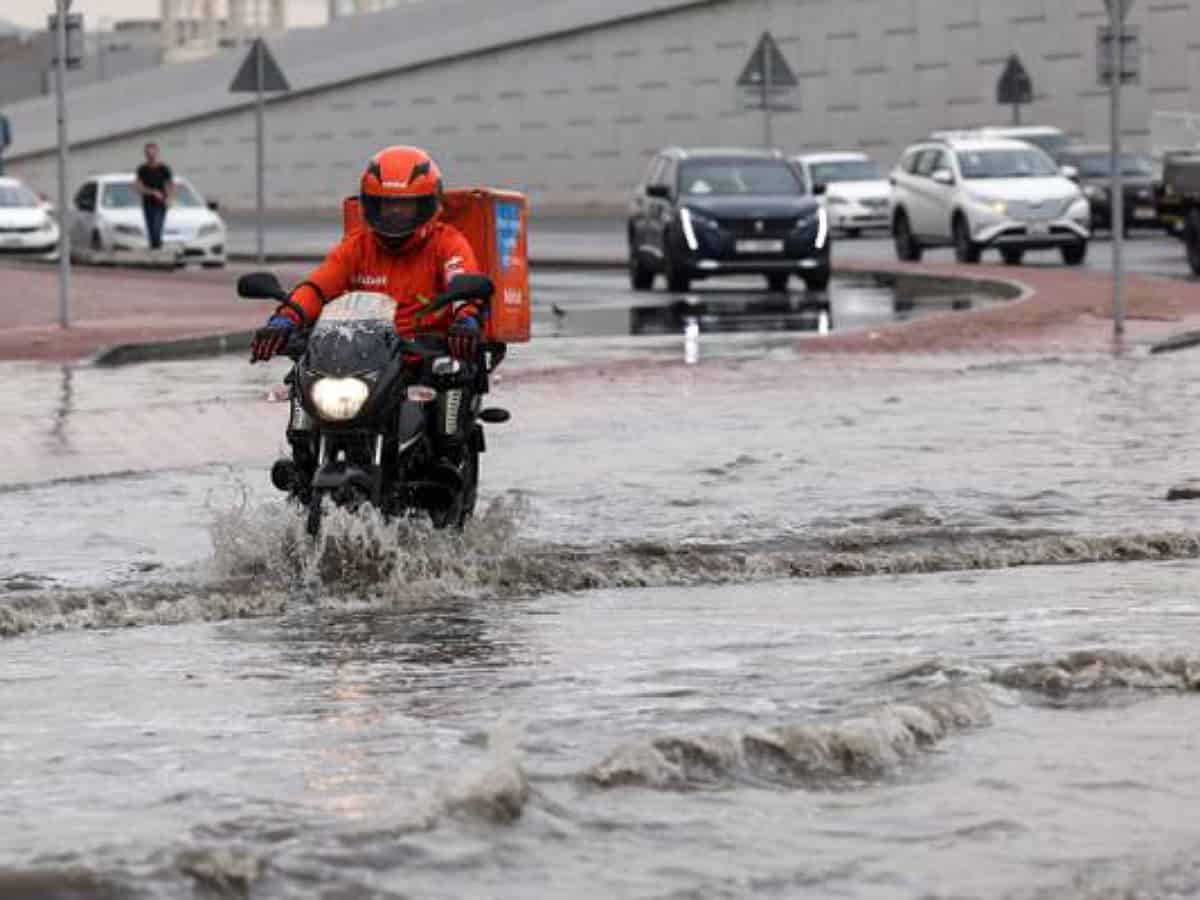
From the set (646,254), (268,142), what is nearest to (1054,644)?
(646,254)

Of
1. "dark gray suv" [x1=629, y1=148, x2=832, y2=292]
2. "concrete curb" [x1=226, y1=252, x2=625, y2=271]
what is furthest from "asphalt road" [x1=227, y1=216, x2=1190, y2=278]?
"dark gray suv" [x1=629, y1=148, x2=832, y2=292]

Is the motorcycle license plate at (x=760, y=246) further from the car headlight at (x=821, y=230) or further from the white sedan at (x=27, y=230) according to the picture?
the white sedan at (x=27, y=230)

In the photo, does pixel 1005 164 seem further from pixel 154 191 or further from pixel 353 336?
pixel 353 336

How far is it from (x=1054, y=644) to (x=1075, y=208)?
111 feet

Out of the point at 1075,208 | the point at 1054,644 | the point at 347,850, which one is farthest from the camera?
the point at 1075,208

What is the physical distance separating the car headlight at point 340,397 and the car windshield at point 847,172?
4845 cm

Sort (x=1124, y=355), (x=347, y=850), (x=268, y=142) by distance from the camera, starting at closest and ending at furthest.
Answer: (x=347, y=850)
(x=1124, y=355)
(x=268, y=142)

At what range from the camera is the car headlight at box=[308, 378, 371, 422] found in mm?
11438

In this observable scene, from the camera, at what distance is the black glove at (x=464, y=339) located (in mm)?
11906

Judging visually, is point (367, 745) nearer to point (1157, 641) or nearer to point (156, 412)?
point (1157, 641)

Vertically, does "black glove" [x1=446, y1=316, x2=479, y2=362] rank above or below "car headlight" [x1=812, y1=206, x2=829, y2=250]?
above

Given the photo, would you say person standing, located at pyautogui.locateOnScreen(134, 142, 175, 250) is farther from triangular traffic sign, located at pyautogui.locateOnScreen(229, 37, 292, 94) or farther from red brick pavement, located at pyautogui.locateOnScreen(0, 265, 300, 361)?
triangular traffic sign, located at pyautogui.locateOnScreen(229, 37, 292, 94)

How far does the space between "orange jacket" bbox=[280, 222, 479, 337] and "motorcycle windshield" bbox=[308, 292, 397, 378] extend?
15.3 inches

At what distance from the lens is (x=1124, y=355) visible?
80.3 feet
